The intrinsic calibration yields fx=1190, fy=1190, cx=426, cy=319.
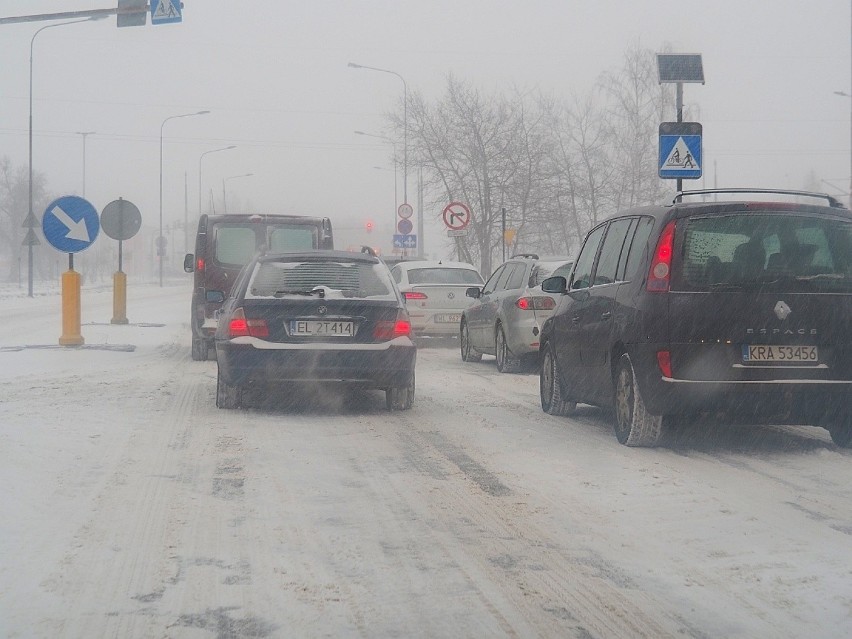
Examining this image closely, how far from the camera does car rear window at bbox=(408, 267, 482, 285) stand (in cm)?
2088

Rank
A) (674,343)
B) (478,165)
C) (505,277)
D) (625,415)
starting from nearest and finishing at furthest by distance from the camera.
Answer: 1. (674,343)
2. (625,415)
3. (505,277)
4. (478,165)

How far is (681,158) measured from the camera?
15305mm

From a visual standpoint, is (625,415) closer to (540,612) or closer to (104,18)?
(540,612)

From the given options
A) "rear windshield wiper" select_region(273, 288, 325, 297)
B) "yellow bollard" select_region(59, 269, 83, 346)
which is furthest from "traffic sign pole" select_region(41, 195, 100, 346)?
"rear windshield wiper" select_region(273, 288, 325, 297)

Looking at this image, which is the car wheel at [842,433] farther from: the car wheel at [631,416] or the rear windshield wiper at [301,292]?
the rear windshield wiper at [301,292]

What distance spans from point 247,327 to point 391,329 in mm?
1225

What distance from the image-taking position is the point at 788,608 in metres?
4.36

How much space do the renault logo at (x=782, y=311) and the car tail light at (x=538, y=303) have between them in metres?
6.77

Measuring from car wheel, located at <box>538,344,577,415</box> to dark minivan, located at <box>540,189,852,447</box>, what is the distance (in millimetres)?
1881

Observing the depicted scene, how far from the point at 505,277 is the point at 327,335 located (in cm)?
643

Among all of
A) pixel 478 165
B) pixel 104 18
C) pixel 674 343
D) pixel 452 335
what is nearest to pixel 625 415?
pixel 674 343

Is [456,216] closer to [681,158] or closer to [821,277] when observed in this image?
[681,158]

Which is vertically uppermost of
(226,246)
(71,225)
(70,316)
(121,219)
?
(121,219)

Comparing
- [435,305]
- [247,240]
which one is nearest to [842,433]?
[247,240]
